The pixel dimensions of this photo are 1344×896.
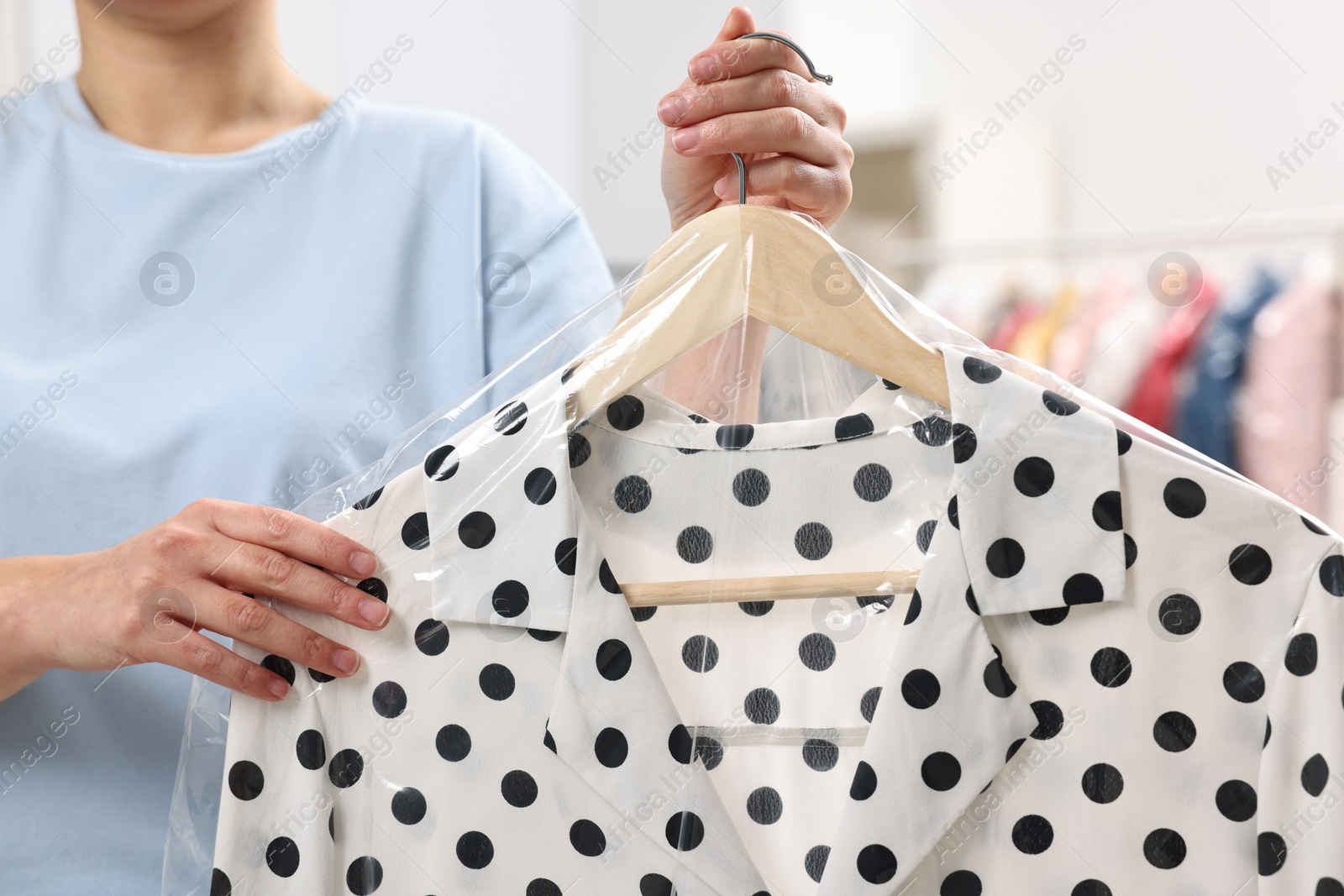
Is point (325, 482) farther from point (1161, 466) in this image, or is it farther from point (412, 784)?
point (1161, 466)

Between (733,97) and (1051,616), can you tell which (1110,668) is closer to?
(1051,616)

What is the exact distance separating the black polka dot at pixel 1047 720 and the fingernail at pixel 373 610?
1.14 feet

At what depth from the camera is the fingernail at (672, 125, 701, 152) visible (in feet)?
1.76

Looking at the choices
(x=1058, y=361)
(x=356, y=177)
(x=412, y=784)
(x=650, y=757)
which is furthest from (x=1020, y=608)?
(x=1058, y=361)

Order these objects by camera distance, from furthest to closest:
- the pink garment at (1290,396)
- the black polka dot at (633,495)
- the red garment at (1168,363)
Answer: the red garment at (1168,363) < the pink garment at (1290,396) < the black polka dot at (633,495)

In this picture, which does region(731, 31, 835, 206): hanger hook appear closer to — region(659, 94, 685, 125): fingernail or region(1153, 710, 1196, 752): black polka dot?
region(659, 94, 685, 125): fingernail

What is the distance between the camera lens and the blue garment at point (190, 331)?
66 cm

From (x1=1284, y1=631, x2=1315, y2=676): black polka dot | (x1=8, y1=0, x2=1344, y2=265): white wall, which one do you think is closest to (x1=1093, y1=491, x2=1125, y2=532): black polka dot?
(x1=1284, y1=631, x2=1315, y2=676): black polka dot

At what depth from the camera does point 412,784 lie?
523mm

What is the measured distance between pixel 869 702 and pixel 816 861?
0.30 ft

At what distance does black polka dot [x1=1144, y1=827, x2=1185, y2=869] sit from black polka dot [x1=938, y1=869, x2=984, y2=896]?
9 centimetres

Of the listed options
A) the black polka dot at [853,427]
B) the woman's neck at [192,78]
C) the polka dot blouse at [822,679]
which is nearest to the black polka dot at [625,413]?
the polka dot blouse at [822,679]

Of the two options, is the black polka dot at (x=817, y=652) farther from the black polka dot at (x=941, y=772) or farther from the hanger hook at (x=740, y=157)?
the hanger hook at (x=740, y=157)

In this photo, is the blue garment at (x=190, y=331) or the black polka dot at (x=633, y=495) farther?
the blue garment at (x=190, y=331)
